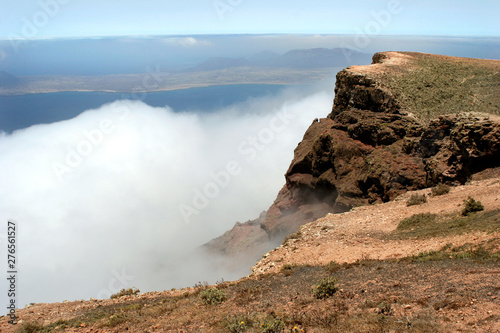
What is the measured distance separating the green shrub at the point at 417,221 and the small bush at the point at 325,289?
5906 millimetres

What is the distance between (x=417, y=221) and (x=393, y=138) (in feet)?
30.8

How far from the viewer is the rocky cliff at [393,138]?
57.4 ft

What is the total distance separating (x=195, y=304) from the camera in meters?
9.66

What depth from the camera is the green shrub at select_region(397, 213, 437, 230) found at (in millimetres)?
12884

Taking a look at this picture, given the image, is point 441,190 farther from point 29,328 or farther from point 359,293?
point 29,328

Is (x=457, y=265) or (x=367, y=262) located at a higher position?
(x=457, y=265)

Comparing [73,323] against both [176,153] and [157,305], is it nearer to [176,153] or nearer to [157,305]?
[157,305]

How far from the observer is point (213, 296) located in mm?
9727

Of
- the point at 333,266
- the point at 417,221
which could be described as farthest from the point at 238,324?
the point at 417,221

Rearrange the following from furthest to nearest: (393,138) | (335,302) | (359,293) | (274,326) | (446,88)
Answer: (446,88), (393,138), (359,293), (335,302), (274,326)

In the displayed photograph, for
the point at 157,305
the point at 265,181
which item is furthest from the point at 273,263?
the point at 265,181

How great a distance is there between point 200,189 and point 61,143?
76.3 metres

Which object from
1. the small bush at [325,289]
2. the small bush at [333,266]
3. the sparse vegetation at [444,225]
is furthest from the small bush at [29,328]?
the sparse vegetation at [444,225]

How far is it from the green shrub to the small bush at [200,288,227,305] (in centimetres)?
759
